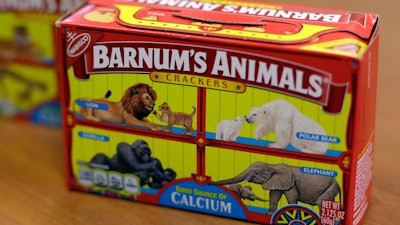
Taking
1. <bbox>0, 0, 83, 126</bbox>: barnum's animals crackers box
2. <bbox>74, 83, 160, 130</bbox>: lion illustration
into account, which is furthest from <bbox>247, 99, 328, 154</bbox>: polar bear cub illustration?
<bbox>0, 0, 83, 126</bbox>: barnum's animals crackers box

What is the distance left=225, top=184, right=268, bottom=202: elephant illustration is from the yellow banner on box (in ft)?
0.39

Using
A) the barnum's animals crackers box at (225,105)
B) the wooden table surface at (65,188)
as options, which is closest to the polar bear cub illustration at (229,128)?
the barnum's animals crackers box at (225,105)

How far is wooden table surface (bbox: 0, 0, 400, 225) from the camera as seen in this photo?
3.23 ft

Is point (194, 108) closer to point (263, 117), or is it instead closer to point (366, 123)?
point (263, 117)

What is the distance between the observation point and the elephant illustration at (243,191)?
0.95m

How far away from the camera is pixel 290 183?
0.92 metres

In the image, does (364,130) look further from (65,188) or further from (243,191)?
(65,188)

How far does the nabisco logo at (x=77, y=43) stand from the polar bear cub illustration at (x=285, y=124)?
21cm

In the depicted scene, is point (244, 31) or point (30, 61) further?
point (30, 61)

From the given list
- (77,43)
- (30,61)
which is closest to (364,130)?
(77,43)

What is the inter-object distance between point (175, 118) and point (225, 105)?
0.21ft

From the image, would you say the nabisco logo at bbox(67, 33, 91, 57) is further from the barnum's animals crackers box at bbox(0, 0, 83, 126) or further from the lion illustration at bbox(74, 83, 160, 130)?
the barnum's animals crackers box at bbox(0, 0, 83, 126)

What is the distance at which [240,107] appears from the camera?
913 millimetres

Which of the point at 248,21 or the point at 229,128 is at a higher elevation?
the point at 248,21
